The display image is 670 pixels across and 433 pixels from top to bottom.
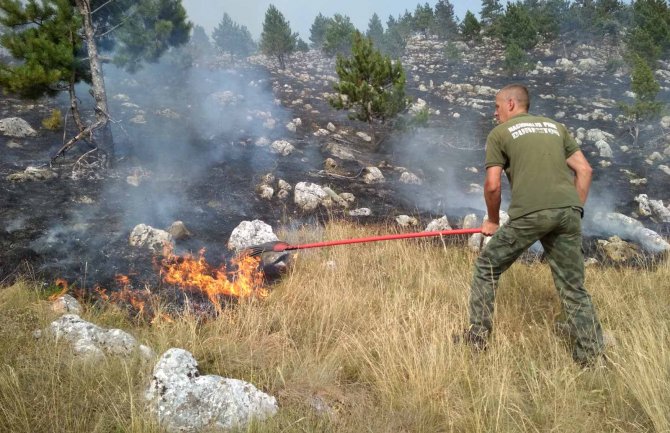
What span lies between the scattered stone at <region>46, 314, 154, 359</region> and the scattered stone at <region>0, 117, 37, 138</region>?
8.77m

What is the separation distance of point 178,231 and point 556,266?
5.15 meters

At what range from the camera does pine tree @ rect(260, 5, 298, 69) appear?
29.1 meters

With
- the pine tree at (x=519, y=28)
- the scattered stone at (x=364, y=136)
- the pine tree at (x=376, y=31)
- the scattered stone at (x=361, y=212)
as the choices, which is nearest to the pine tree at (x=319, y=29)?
the pine tree at (x=376, y=31)

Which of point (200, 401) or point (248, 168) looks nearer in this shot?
point (200, 401)

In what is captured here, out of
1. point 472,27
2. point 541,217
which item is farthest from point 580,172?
point 472,27

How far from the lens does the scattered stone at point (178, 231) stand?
6107 millimetres

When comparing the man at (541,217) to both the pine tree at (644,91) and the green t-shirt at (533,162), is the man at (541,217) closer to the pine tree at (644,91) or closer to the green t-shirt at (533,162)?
the green t-shirt at (533,162)

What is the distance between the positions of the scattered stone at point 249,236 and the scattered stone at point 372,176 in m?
4.86

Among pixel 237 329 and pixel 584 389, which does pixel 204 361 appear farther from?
pixel 584 389

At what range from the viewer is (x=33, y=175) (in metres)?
7.66

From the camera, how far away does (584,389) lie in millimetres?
2578

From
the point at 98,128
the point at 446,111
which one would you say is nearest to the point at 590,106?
the point at 446,111

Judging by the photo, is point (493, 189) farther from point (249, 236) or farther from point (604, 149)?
point (604, 149)

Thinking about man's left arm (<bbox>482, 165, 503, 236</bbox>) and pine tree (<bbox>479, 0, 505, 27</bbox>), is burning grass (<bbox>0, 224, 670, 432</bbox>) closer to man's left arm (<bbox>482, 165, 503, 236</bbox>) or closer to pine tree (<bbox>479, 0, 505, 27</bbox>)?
man's left arm (<bbox>482, 165, 503, 236</bbox>)
